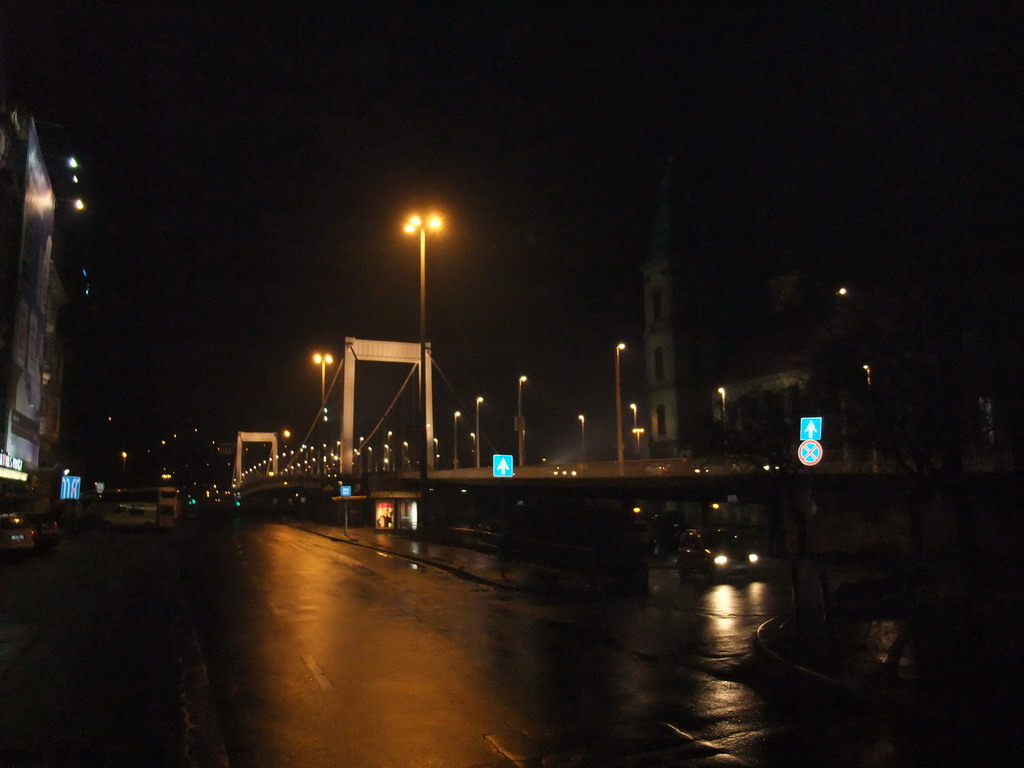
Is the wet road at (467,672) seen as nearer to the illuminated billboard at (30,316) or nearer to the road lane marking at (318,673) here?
the road lane marking at (318,673)

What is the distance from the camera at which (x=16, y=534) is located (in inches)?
1029

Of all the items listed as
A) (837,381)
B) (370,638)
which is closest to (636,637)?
(370,638)

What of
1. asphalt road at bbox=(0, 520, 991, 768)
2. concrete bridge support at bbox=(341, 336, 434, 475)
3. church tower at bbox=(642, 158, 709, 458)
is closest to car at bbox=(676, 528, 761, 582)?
asphalt road at bbox=(0, 520, 991, 768)

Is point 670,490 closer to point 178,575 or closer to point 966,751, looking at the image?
point 178,575

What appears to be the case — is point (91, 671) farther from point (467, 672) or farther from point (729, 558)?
point (729, 558)

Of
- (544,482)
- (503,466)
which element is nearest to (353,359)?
(544,482)

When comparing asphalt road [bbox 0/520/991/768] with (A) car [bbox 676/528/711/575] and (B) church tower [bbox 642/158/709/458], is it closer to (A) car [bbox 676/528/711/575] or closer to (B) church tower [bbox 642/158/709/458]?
(A) car [bbox 676/528/711/575]

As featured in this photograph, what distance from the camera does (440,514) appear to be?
6259 cm

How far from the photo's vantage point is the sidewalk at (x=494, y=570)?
19438 millimetres

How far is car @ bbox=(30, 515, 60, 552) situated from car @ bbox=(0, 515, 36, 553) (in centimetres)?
55

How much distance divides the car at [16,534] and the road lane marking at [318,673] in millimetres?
19665

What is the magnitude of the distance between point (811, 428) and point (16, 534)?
78.6 ft

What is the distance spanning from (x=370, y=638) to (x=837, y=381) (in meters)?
10.6

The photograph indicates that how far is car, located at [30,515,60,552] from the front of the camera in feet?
91.4
